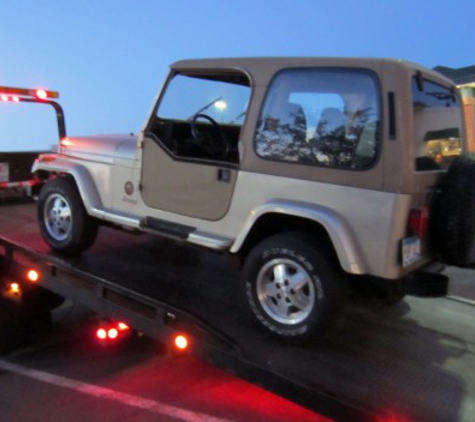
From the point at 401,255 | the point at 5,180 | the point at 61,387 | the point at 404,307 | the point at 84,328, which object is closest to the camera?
the point at 401,255

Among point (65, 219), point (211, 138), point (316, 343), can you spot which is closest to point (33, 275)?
point (65, 219)

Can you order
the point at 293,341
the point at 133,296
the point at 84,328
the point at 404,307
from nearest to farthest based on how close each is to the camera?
the point at 293,341, the point at 133,296, the point at 404,307, the point at 84,328

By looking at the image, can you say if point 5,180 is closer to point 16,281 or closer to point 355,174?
point 16,281

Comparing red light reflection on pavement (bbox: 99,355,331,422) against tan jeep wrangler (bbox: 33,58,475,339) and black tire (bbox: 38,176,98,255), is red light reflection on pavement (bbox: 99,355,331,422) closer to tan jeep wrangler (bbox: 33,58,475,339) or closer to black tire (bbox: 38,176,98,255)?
tan jeep wrangler (bbox: 33,58,475,339)

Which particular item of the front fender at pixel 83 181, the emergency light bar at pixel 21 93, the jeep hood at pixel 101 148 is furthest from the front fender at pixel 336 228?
the emergency light bar at pixel 21 93

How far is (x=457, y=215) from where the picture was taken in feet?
9.11

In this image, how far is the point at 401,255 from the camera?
266 cm

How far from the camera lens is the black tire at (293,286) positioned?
2.78 m

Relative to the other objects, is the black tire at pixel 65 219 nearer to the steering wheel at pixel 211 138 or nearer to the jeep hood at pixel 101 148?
the jeep hood at pixel 101 148

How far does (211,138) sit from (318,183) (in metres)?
1.33

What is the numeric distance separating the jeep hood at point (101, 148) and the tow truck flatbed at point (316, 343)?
858 mm

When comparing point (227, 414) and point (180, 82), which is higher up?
point (180, 82)

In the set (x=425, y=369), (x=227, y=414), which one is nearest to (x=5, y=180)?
(x=227, y=414)

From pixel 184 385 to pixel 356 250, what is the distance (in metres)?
1.88
